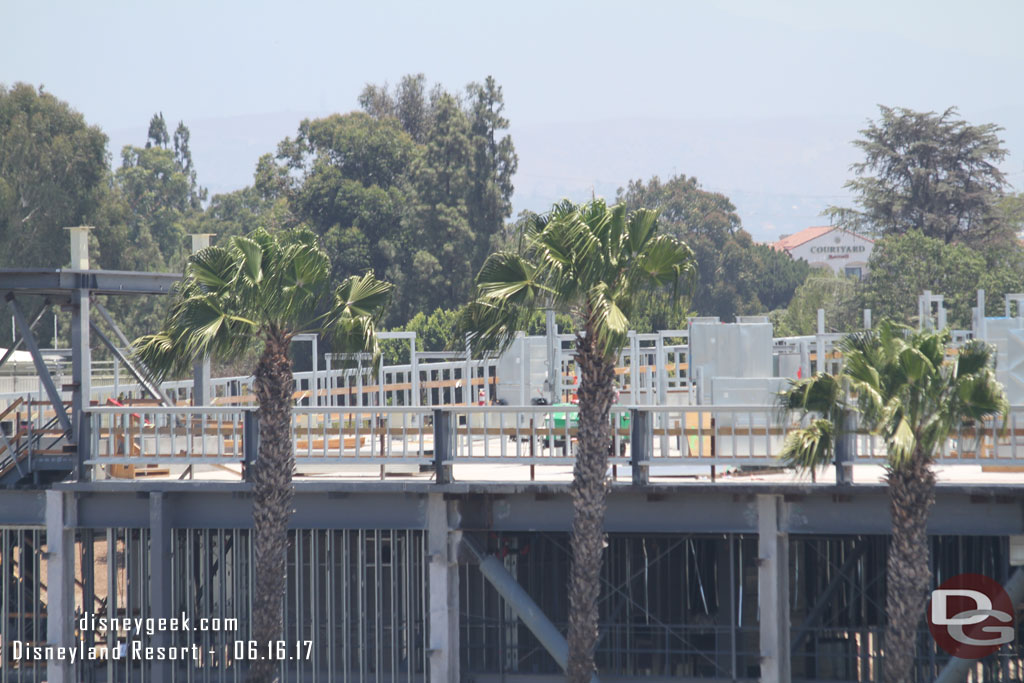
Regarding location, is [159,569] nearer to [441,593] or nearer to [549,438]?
[441,593]

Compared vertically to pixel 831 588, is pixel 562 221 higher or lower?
higher

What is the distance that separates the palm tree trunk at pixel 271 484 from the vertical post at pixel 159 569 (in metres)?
2.00

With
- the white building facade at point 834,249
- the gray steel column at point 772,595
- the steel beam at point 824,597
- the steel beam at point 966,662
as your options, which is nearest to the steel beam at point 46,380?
the gray steel column at point 772,595

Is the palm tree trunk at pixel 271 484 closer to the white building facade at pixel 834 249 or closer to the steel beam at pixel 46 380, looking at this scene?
the steel beam at pixel 46 380

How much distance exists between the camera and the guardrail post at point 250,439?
15.4 m

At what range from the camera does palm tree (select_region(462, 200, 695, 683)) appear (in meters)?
13.9

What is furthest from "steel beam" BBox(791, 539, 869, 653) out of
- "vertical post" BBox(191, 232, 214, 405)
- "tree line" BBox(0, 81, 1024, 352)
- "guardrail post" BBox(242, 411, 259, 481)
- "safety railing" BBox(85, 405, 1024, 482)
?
"tree line" BBox(0, 81, 1024, 352)

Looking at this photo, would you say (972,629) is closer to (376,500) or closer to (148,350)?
(376,500)

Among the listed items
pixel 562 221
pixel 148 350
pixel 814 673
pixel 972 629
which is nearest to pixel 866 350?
pixel 562 221

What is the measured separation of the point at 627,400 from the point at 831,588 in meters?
8.09

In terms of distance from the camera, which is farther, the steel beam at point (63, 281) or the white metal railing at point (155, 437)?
the steel beam at point (63, 281)

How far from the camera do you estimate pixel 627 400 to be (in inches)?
969

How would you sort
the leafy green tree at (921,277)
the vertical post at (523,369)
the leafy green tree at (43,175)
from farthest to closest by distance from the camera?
the leafy green tree at (43,175)
the leafy green tree at (921,277)
the vertical post at (523,369)

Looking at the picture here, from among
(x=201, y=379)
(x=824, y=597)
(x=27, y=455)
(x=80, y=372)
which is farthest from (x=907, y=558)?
(x=27, y=455)
